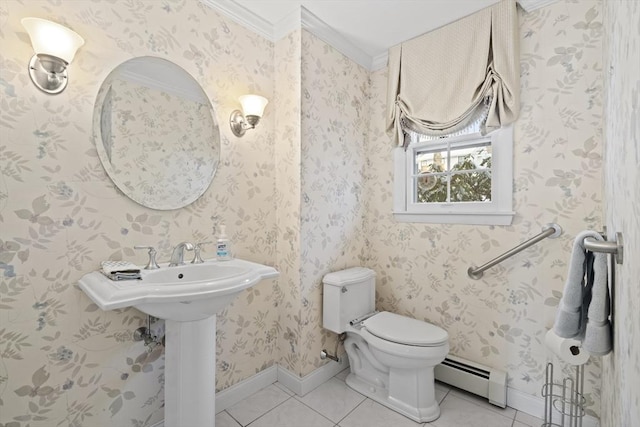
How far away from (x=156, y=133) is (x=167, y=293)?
878 millimetres

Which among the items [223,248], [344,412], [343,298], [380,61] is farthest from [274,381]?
[380,61]

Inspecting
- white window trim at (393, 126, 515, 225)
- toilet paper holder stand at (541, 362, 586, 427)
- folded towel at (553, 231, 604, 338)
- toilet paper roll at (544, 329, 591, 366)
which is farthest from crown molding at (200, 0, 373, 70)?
toilet paper holder stand at (541, 362, 586, 427)

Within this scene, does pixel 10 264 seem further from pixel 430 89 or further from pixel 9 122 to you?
pixel 430 89

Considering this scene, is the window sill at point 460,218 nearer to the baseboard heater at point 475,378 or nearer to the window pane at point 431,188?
the window pane at point 431,188

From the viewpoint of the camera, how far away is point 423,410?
1.62 m

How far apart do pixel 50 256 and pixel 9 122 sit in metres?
0.52

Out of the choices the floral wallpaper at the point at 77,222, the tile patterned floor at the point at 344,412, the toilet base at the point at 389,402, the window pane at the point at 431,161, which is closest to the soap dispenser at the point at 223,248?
the floral wallpaper at the point at 77,222

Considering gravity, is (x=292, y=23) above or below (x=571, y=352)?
above

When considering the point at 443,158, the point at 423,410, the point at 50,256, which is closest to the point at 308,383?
the point at 423,410

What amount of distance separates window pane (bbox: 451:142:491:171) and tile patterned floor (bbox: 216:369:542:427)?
147cm

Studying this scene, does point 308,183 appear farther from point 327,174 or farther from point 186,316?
point 186,316

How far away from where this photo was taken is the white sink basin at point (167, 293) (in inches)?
38.2

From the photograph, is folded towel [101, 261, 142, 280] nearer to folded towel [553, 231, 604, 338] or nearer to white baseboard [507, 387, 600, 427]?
folded towel [553, 231, 604, 338]

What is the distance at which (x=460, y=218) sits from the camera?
6.29 feet
